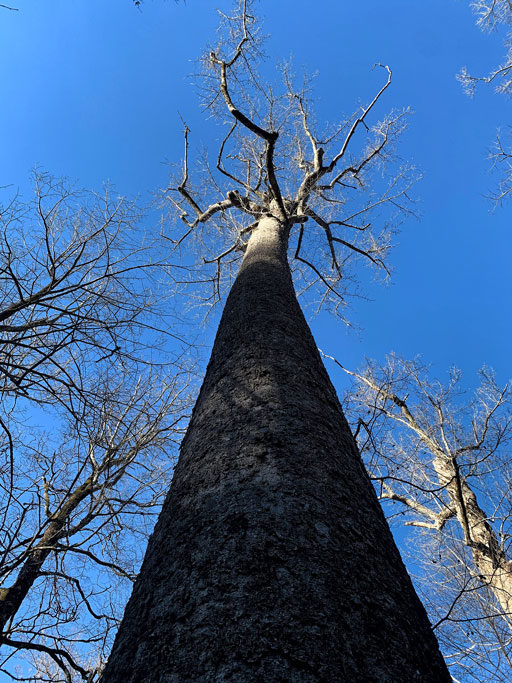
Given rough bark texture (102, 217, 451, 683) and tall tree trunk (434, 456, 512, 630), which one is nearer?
rough bark texture (102, 217, 451, 683)

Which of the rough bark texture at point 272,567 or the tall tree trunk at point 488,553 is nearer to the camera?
the rough bark texture at point 272,567

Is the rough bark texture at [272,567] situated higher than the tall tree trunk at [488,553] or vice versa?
the tall tree trunk at [488,553]

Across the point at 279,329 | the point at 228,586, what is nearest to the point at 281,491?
the point at 228,586

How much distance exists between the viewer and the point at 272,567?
0.80 metres

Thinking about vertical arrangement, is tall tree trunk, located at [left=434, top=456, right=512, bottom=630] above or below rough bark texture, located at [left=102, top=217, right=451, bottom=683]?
above

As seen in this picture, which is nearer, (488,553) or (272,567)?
(272,567)

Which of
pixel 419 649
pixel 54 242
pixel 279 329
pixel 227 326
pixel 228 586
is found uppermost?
pixel 54 242

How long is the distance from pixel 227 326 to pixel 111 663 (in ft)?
5.13

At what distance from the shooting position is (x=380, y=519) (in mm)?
1173

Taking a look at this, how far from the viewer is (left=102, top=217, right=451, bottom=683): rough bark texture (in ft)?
2.18

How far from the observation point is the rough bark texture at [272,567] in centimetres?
66

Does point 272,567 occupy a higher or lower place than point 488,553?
lower

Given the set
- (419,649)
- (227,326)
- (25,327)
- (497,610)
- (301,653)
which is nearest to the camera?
(301,653)

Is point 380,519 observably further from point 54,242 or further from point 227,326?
point 54,242
